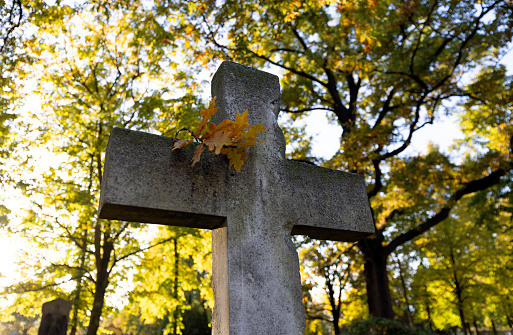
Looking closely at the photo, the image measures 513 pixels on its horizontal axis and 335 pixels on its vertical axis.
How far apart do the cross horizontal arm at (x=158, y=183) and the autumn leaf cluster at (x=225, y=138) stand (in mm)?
116

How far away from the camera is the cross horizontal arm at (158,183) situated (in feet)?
6.83

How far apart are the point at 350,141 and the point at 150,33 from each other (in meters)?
7.10

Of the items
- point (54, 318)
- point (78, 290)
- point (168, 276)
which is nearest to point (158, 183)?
point (54, 318)

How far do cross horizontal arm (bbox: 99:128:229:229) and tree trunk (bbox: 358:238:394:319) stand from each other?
34.6 feet

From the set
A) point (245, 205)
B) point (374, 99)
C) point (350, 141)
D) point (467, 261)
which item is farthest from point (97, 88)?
point (467, 261)

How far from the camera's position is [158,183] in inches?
86.3

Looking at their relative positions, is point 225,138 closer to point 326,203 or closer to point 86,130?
point 326,203

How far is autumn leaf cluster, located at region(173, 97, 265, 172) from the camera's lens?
218cm

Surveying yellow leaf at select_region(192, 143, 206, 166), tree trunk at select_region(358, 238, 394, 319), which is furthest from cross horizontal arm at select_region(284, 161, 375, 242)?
tree trunk at select_region(358, 238, 394, 319)

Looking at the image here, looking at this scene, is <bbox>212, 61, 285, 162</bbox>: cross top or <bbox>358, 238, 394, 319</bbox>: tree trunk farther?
<bbox>358, 238, 394, 319</bbox>: tree trunk

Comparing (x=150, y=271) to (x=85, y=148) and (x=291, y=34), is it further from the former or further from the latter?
(x=291, y=34)

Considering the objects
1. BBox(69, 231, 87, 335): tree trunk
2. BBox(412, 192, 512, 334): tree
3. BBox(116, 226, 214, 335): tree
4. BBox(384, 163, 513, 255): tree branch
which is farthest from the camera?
BBox(412, 192, 512, 334): tree

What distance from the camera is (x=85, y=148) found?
1224 centimetres

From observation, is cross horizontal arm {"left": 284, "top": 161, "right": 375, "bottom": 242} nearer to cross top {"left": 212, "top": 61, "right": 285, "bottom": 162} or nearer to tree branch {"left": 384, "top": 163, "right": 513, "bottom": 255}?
cross top {"left": 212, "top": 61, "right": 285, "bottom": 162}
